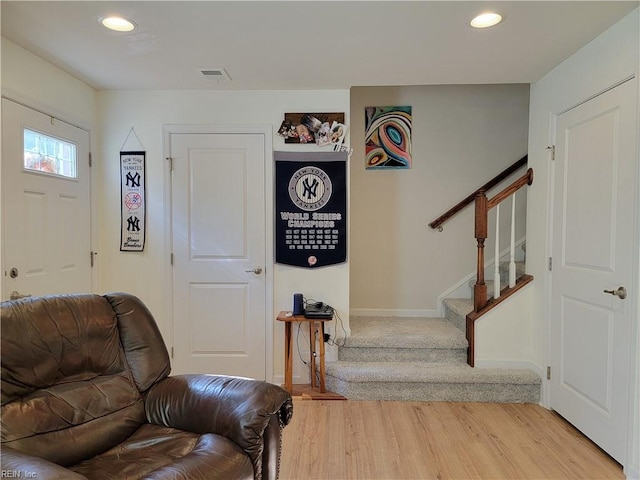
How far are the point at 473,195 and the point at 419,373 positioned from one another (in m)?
1.90

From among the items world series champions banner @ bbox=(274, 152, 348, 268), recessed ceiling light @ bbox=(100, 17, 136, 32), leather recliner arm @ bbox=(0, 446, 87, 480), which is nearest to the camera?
leather recliner arm @ bbox=(0, 446, 87, 480)

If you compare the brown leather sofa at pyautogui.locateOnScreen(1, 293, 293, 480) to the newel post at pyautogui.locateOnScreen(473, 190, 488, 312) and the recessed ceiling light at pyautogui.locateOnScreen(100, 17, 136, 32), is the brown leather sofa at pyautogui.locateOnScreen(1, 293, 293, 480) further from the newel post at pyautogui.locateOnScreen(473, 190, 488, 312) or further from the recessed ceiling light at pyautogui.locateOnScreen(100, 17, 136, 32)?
the newel post at pyautogui.locateOnScreen(473, 190, 488, 312)

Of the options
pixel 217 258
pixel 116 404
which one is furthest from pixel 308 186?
pixel 116 404

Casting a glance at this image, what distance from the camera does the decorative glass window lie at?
2.32 metres

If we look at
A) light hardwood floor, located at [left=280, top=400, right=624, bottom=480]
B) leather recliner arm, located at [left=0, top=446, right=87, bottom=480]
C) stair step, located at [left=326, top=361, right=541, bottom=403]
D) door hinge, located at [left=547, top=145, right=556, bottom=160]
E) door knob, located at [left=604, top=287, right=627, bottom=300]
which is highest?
door hinge, located at [left=547, top=145, right=556, bottom=160]

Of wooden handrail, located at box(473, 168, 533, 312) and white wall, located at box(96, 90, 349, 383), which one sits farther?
white wall, located at box(96, 90, 349, 383)

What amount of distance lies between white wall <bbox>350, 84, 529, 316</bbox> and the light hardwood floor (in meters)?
1.31

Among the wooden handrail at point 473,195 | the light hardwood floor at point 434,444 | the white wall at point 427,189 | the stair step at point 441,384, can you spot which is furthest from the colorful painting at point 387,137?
the light hardwood floor at point 434,444

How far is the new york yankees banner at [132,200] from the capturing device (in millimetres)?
3031

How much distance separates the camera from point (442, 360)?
9.75ft

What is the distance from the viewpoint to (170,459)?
1.39 metres

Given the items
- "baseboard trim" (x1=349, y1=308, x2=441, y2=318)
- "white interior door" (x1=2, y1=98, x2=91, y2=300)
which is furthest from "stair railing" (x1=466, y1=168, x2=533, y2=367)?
"white interior door" (x1=2, y1=98, x2=91, y2=300)

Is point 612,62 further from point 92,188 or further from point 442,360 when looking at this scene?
point 92,188

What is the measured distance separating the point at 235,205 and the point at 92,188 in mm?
1153
